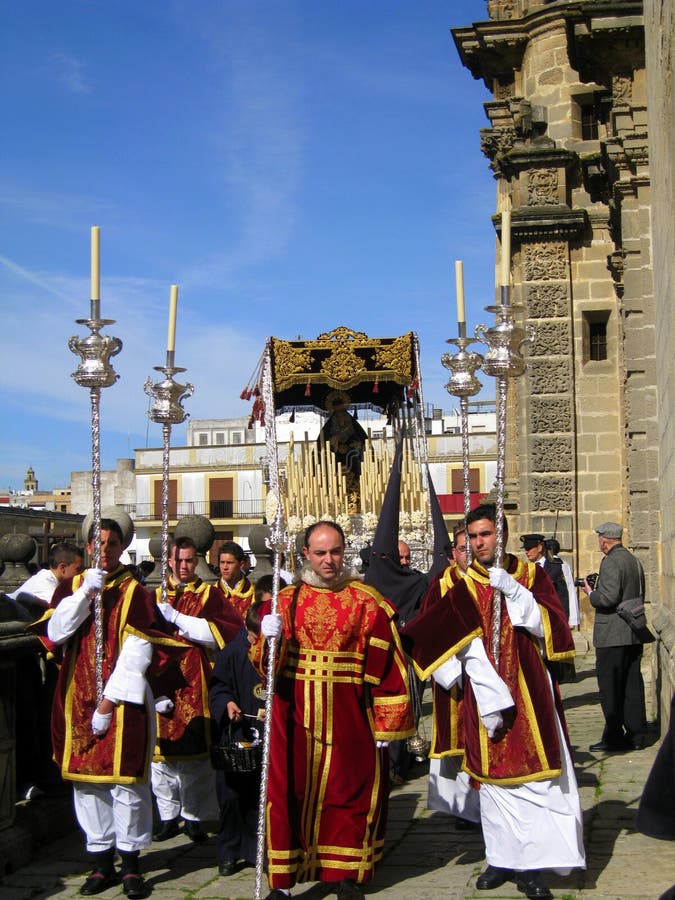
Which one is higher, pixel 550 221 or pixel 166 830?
pixel 550 221

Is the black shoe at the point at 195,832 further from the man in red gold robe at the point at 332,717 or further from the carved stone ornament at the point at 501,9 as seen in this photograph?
the carved stone ornament at the point at 501,9

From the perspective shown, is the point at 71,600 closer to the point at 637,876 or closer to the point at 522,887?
the point at 522,887

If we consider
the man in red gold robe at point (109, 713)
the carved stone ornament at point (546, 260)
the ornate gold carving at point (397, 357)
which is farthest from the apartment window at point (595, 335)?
the man in red gold robe at point (109, 713)

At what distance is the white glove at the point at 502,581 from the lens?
5727 millimetres

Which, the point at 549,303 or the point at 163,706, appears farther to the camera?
the point at 549,303

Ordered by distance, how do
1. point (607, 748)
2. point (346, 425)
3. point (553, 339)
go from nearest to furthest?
point (607, 748) → point (346, 425) → point (553, 339)

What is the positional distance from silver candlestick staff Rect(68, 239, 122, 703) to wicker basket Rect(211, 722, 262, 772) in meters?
0.69

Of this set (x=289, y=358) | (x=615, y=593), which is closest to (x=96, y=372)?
(x=615, y=593)

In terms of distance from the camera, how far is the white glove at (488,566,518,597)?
18.8 ft

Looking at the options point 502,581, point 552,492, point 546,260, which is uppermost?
point 546,260

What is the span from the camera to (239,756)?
6.10 metres

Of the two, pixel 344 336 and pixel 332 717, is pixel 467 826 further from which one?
pixel 344 336

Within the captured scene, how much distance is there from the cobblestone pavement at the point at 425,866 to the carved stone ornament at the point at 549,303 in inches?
405

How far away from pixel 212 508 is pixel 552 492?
39092 millimetres
